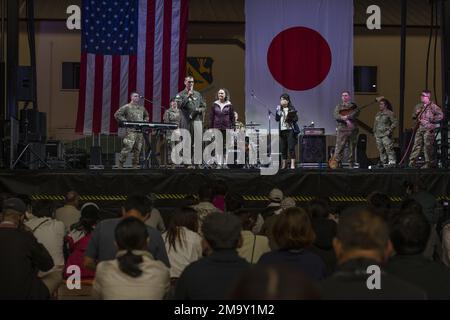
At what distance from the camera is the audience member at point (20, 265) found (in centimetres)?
640

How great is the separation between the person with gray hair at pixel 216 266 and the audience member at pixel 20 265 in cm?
164

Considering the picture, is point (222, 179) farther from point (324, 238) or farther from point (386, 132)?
point (324, 238)

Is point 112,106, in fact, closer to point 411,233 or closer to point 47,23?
point 47,23

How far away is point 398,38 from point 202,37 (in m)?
6.76

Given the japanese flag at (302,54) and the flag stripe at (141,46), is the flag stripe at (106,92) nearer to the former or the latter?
the flag stripe at (141,46)

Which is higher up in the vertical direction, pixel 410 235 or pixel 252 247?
pixel 410 235

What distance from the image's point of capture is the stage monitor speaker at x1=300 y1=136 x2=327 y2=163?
61.5ft

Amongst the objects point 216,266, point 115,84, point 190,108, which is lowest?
point 216,266

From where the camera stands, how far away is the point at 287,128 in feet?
59.6

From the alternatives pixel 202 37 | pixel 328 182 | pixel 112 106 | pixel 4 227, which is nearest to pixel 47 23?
pixel 202 37

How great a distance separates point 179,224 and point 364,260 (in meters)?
3.52

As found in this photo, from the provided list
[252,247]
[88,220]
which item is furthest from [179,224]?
[88,220]

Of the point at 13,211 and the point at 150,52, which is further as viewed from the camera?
the point at 150,52

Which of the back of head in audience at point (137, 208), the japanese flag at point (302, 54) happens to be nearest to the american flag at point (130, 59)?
the japanese flag at point (302, 54)
